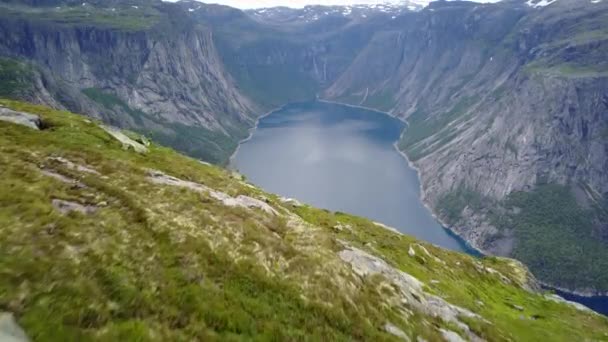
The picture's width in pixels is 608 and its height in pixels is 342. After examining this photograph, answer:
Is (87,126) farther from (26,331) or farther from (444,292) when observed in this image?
(444,292)

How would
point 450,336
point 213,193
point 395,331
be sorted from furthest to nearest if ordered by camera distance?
point 213,193, point 450,336, point 395,331

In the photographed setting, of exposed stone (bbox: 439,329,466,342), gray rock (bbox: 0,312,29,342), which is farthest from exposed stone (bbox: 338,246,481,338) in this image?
gray rock (bbox: 0,312,29,342)

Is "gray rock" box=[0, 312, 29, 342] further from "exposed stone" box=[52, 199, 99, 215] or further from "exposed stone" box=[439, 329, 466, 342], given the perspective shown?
"exposed stone" box=[439, 329, 466, 342]

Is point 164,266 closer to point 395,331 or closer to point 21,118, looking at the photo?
point 395,331

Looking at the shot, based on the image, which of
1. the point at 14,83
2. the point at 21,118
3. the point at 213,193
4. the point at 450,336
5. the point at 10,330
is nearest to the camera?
the point at 10,330

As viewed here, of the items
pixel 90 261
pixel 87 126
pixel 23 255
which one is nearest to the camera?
pixel 23 255

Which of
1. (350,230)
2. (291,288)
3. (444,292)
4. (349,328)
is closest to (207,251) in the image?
(291,288)

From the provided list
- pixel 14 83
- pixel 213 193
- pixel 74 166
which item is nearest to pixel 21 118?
pixel 74 166
